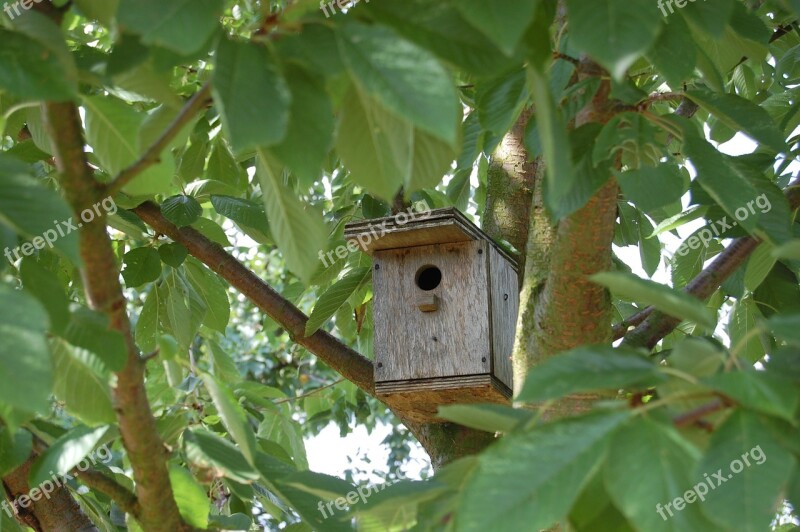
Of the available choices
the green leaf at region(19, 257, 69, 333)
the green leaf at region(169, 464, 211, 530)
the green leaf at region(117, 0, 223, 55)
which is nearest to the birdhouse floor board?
the green leaf at region(169, 464, 211, 530)

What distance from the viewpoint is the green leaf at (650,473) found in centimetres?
82

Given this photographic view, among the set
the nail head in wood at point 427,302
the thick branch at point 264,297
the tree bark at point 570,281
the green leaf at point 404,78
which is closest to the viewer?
the green leaf at point 404,78

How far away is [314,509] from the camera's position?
134 cm

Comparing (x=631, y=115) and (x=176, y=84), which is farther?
(x=176, y=84)

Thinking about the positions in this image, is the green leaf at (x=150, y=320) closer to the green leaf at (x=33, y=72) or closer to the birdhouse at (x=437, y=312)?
the birdhouse at (x=437, y=312)

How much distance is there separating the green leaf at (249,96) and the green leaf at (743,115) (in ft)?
2.46

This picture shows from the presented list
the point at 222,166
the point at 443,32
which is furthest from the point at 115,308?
the point at 222,166

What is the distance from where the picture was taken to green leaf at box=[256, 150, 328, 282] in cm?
111

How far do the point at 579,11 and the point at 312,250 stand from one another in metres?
0.41

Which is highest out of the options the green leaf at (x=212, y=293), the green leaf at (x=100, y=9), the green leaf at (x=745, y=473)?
the green leaf at (x=212, y=293)

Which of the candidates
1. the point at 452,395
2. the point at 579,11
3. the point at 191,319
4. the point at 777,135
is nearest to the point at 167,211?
the point at 191,319

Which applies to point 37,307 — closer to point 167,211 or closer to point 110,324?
point 110,324

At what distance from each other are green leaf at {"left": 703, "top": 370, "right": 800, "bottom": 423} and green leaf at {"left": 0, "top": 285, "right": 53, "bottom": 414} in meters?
0.57

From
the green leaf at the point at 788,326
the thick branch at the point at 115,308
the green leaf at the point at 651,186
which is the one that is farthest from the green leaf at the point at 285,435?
the green leaf at the point at 788,326
